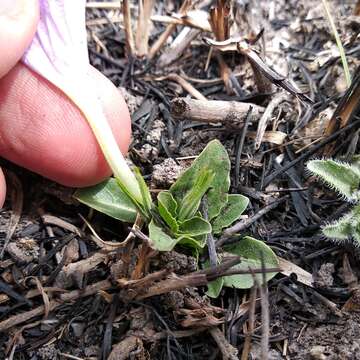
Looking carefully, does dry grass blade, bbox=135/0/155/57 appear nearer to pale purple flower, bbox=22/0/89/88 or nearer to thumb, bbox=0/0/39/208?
pale purple flower, bbox=22/0/89/88

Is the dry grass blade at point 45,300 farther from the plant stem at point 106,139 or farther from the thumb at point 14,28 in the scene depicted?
the thumb at point 14,28

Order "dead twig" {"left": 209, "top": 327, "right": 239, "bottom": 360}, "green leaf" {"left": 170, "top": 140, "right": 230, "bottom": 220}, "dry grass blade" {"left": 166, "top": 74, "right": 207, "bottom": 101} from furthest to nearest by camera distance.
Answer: "dry grass blade" {"left": 166, "top": 74, "right": 207, "bottom": 101}, "green leaf" {"left": 170, "top": 140, "right": 230, "bottom": 220}, "dead twig" {"left": 209, "top": 327, "right": 239, "bottom": 360}

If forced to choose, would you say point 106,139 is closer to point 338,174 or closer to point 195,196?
point 195,196

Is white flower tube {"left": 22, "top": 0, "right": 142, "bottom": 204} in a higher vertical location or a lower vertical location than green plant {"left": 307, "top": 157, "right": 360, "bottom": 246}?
higher

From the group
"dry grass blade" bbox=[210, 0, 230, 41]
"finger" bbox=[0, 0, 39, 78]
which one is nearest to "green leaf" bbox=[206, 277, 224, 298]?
"finger" bbox=[0, 0, 39, 78]

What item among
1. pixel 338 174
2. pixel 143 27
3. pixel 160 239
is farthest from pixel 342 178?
pixel 143 27

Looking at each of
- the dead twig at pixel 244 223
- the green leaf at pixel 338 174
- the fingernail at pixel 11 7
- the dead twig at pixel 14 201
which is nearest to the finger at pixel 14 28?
the fingernail at pixel 11 7
